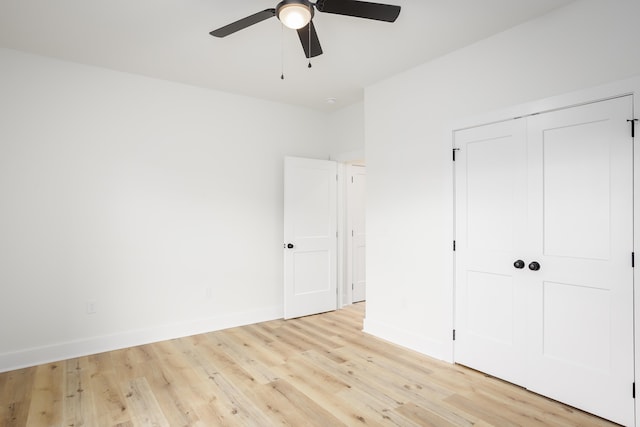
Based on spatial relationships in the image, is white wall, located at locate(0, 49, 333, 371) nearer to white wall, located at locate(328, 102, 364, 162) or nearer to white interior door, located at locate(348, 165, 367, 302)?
white wall, located at locate(328, 102, 364, 162)

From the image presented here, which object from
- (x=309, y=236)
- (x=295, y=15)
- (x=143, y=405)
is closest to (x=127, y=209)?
(x=143, y=405)

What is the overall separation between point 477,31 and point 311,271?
3294 millimetres

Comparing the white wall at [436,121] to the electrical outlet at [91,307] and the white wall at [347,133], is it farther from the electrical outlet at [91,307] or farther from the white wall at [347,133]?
the electrical outlet at [91,307]

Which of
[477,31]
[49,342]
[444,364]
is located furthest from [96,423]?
[477,31]

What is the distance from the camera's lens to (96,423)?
2.30 meters

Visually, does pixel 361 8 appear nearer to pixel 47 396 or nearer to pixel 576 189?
pixel 576 189

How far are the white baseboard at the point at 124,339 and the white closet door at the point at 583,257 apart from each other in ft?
10.1

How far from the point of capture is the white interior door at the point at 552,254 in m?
2.30

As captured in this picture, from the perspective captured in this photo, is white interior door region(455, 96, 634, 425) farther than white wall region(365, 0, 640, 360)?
No

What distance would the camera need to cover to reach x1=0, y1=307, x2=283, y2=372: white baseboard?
3.17 meters

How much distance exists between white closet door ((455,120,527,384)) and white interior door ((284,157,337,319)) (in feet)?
6.88

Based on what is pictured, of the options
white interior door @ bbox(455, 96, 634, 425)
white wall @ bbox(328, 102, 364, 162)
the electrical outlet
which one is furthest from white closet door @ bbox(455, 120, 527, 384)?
the electrical outlet

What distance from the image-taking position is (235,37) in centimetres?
297

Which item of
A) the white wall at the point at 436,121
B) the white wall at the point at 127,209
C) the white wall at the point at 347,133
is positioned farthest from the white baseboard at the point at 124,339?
the white wall at the point at 347,133
